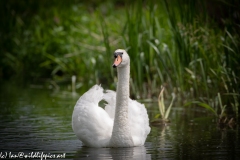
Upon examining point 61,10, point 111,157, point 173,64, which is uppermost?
point 61,10

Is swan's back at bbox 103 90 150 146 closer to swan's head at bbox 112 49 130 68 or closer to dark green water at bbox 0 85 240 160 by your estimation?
dark green water at bbox 0 85 240 160

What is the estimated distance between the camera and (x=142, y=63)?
12625mm

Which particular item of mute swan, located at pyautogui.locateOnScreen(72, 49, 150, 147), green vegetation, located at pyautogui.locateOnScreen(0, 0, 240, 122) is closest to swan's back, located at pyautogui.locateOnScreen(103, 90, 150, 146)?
mute swan, located at pyautogui.locateOnScreen(72, 49, 150, 147)

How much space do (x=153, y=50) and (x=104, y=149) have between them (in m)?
5.29

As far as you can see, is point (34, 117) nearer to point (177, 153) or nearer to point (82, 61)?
point (177, 153)

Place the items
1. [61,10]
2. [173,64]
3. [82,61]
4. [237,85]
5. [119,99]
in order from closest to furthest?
[119,99] < [237,85] < [173,64] < [82,61] < [61,10]

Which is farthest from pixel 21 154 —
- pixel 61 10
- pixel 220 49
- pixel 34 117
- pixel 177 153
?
pixel 61 10

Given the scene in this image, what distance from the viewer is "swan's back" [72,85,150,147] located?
821cm

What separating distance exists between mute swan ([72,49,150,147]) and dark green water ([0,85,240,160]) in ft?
0.41

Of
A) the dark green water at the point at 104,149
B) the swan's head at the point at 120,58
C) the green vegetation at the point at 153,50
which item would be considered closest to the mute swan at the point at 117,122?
the swan's head at the point at 120,58

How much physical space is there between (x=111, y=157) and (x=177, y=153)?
2.59ft

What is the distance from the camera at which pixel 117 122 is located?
812 centimetres

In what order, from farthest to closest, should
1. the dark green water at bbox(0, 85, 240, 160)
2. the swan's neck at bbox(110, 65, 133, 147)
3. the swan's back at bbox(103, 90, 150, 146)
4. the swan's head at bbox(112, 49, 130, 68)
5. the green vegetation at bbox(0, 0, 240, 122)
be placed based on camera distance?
the green vegetation at bbox(0, 0, 240, 122)
the swan's back at bbox(103, 90, 150, 146)
the swan's neck at bbox(110, 65, 133, 147)
the swan's head at bbox(112, 49, 130, 68)
the dark green water at bbox(0, 85, 240, 160)

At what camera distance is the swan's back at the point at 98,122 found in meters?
8.21
